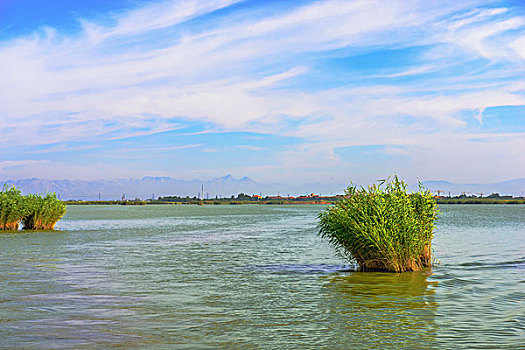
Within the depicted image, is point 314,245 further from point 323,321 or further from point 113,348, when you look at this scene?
point 113,348

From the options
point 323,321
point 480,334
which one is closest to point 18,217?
point 323,321

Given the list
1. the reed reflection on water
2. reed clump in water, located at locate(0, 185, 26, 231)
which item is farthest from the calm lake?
reed clump in water, located at locate(0, 185, 26, 231)

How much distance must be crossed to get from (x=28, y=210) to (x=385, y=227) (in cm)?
3004

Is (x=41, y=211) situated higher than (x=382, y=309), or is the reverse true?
(x=41, y=211)

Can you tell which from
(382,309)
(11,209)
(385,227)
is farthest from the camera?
(11,209)

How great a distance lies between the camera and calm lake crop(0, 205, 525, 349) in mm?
9758

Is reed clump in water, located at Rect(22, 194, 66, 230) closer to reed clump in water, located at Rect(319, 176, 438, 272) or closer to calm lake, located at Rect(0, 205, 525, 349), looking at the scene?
calm lake, located at Rect(0, 205, 525, 349)

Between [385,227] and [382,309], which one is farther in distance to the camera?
[385,227]

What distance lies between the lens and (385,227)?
1739cm

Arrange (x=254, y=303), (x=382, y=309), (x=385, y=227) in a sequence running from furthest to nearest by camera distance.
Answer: (x=385, y=227)
(x=254, y=303)
(x=382, y=309)

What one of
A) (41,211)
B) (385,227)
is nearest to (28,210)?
(41,211)

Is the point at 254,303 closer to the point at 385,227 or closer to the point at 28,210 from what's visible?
the point at 385,227

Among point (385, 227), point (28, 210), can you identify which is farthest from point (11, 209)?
point (385, 227)

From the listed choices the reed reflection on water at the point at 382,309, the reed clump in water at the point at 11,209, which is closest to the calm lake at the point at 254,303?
the reed reflection on water at the point at 382,309
